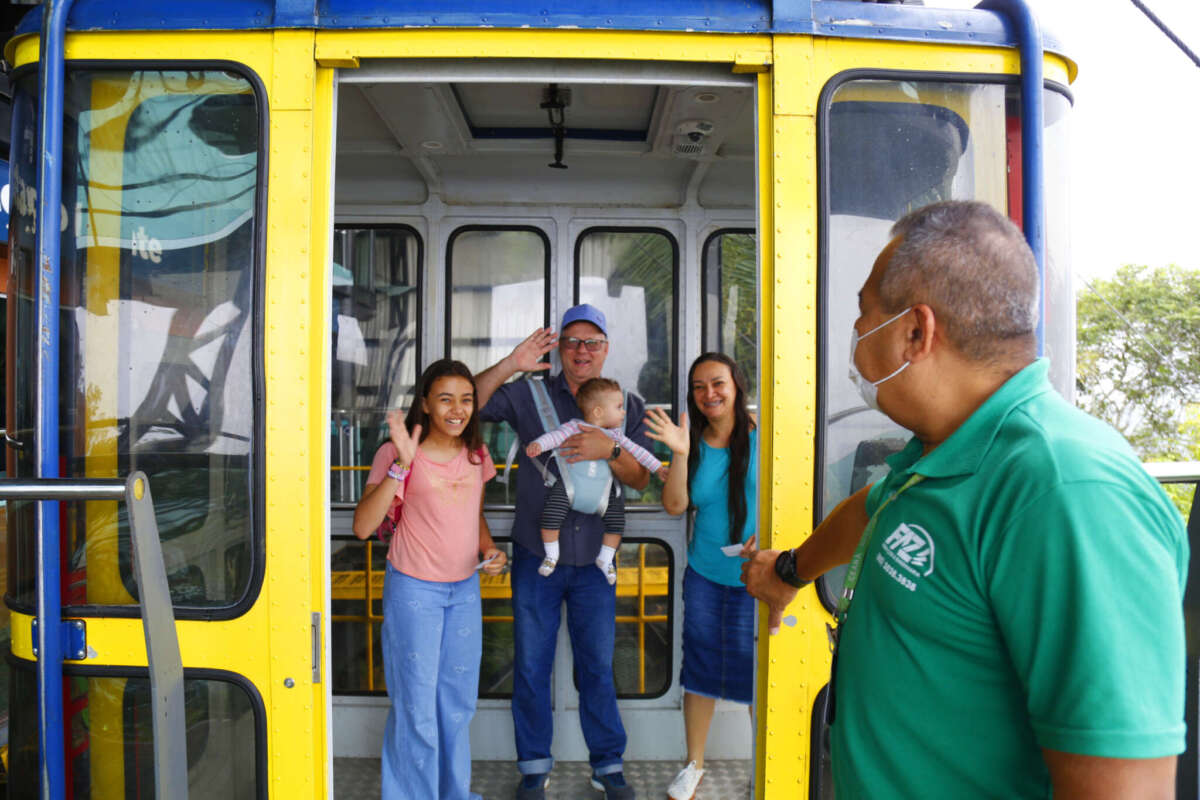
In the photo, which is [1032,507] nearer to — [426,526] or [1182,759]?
[1182,759]

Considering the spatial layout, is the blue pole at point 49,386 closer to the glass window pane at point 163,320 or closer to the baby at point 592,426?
the glass window pane at point 163,320

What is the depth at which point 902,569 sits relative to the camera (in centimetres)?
108

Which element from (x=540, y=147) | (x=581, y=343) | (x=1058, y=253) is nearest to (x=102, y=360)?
(x=581, y=343)

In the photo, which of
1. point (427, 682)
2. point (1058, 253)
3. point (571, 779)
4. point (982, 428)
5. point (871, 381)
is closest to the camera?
point (982, 428)

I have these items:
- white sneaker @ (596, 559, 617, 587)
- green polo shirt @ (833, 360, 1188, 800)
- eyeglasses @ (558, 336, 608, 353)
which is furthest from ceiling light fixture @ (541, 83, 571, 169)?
green polo shirt @ (833, 360, 1188, 800)

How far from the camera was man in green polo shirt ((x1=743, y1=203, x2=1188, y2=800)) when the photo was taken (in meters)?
0.88

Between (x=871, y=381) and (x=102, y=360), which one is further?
(x=102, y=360)

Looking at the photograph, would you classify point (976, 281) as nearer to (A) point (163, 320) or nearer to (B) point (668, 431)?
(B) point (668, 431)

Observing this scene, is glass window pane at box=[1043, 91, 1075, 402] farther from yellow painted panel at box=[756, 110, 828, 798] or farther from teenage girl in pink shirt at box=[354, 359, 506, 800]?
teenage girl in pink shirt at box=[354, 359, 506, 800]

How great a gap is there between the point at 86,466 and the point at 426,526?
40.8 inches

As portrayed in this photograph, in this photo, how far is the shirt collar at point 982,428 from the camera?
3.38 ft

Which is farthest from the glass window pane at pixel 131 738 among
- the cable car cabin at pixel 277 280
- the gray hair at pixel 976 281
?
the gray hair at pixel 976 281

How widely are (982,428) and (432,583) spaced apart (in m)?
2.02

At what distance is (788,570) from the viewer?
70.1 inches
